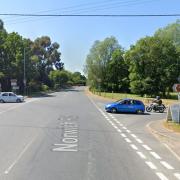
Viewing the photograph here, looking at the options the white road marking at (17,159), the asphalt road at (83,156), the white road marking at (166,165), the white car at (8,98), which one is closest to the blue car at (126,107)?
the asphalt road at (83,156)

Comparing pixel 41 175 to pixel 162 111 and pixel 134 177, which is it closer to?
pixel 134 177

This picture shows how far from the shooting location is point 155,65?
292 ft

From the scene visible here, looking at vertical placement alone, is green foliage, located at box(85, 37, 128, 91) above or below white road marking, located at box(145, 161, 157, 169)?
above

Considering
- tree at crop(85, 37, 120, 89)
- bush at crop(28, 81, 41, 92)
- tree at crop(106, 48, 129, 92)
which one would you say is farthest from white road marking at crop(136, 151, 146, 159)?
tree at crop(85, 37, 120, 89)

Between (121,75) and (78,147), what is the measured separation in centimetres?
9911

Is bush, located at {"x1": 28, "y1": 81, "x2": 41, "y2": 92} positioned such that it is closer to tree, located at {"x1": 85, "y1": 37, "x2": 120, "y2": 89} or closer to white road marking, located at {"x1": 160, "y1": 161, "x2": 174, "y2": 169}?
tree, located at {"x1": 85, "y1": 37, "x2": 120, "y2": 89}

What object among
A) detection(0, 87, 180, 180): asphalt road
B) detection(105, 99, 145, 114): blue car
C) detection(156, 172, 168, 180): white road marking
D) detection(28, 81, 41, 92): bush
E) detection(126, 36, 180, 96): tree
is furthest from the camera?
detection(28, 81, 41, 92): bush

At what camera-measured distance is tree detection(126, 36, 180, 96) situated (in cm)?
8800

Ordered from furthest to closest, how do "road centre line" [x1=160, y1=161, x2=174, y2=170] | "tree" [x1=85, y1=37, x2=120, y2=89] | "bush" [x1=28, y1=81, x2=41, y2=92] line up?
"tree" [x1=85, y1=37, x2=120, y2=89]
"bush" [x1=28, y1=81, x2=41, y2=92]
"road centre line" [x1=160, y1=161, x2=174, y2=170]

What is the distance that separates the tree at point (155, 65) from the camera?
88.0m

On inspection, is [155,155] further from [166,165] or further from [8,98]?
[8,98]

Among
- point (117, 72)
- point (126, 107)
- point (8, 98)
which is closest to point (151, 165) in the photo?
point (126, 107)

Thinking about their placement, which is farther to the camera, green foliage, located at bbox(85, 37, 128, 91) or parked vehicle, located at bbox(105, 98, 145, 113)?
green foliage, located at bbox(85, 37, 128, 91)

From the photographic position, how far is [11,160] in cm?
1329
